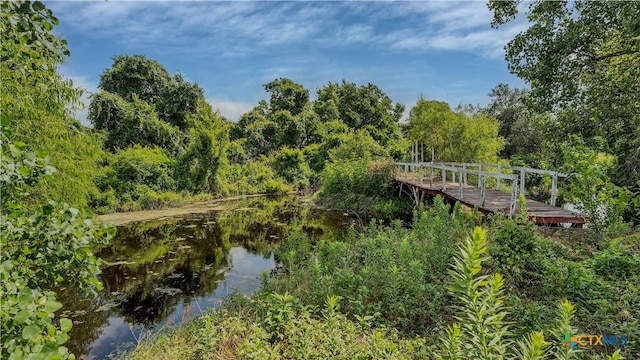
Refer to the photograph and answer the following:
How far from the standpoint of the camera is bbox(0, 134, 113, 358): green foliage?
1.28 meters

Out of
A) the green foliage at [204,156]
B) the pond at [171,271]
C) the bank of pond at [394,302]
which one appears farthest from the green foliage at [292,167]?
the bank of pond at [394,302]

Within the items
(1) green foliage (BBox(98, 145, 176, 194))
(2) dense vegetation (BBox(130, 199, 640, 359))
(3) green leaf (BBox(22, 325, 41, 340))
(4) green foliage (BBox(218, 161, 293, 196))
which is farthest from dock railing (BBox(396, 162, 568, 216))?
(1) green foliage (BBox(98, 145, 176, 194))

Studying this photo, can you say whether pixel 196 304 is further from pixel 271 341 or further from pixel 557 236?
pixel 557 236

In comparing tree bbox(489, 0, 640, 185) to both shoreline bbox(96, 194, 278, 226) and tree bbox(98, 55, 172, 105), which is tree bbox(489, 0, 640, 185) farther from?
tree bbox(98, 55, 172, 105)

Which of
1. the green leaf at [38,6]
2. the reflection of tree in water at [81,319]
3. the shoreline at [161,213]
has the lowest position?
the reflection of tree in water at [81,319]

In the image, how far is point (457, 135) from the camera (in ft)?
62.5

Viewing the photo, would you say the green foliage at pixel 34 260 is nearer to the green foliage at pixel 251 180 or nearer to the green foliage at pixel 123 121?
the green foliage at pixel 251 180

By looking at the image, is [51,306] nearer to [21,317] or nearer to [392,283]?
[21,317]

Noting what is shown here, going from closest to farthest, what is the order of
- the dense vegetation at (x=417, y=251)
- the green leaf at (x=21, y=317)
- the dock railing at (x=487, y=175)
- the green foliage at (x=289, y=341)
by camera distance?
1. the green leaf at (x=21, y=317)
2. the dense vegetation at (x=417, y=251)
3. the green foliage at (x=289, y=341)
4. the dock railing at (x=487, y=175)

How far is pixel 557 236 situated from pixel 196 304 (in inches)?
277

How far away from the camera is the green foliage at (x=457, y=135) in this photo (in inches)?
728

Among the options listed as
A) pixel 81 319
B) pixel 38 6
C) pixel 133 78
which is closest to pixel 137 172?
pixel 133 78

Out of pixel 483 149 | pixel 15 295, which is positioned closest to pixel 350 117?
pixel 483 149

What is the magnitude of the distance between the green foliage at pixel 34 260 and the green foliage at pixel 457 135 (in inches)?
758
